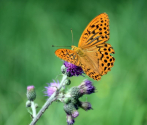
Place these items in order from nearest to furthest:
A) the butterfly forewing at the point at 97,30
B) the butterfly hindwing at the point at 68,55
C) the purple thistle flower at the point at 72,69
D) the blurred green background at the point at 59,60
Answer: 1. the butterfly hindwing at the point at 68,55
2. the purple thistle flower at the point at 72,69
3. the butterfly forewing at the point at 97,30
4. the blurred green background at the point at 59,60

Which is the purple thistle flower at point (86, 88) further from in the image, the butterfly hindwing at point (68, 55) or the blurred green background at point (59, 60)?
the blurred green background at point (59, 60)

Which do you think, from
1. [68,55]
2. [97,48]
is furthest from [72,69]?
[97,48]

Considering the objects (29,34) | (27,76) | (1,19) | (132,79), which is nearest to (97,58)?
(132,79)

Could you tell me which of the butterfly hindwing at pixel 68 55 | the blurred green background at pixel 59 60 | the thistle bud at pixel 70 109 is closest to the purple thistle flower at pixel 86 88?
the thistle bud at pixel 70 109

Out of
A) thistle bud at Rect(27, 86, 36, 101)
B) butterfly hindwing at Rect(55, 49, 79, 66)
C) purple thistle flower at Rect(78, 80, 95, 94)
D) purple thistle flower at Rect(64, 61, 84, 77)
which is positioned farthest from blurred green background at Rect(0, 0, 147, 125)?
butterfly hindwing at Rect(55, 49, 79, 66)

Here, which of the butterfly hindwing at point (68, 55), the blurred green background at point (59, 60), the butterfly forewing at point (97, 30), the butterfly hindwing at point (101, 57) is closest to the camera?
the butterfly hindwing at point (68, 55)

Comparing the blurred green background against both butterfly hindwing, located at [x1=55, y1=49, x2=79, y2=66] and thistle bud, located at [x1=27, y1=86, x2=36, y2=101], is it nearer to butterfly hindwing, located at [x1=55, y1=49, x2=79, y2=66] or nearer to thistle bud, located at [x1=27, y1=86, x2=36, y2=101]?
thistle bud, located at [x1=27, y1=86, x2=36, y2=101]

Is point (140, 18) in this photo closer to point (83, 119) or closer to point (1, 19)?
point (83, 119)

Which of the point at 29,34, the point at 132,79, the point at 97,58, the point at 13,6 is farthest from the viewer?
the point at 13,6
